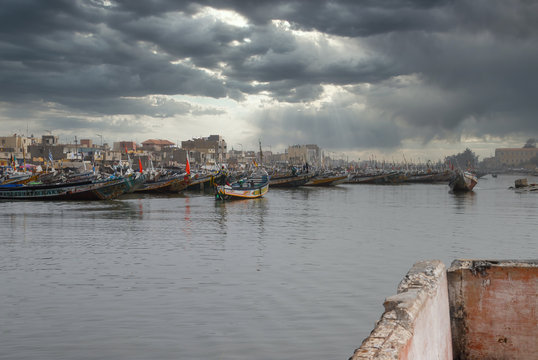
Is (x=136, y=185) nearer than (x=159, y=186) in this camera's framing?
Yes

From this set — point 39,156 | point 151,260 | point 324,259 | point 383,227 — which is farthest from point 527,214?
point 39,156

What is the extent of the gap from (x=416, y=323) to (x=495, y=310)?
2.46 metres

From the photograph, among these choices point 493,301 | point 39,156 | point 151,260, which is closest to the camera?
point 493,301

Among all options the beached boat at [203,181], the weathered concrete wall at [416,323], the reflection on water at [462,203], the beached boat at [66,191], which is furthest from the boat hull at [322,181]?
the weathered concrete wall at [416,323]

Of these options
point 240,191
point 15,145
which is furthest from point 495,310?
point 15,145

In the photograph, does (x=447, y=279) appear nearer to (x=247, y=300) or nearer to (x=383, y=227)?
(x=247, y=300)

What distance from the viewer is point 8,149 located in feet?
446

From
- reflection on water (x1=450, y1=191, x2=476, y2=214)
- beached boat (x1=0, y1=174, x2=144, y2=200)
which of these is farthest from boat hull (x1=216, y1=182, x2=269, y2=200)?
reflection on water (x1=450, y1=191, x2=476, y2=214)

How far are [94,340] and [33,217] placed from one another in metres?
26.8

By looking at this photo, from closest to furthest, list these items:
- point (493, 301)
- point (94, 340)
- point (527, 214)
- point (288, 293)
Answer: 1. point (493, 301)
2. point (94, 340)
3. point (288, 293)
4. point (527, 214)

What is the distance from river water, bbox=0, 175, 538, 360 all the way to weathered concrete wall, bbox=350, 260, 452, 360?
222cm

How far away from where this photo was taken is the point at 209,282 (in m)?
13.3

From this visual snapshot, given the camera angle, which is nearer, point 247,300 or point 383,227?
point 247,300

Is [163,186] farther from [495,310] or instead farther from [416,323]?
[416,323]
